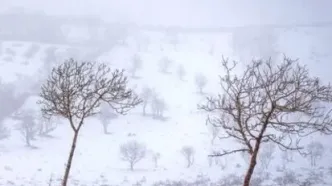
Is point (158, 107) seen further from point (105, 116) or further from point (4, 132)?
point (4, 132)

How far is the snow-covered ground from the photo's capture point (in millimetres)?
49750

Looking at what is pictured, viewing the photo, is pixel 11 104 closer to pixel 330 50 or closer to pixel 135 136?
pixel 135 136

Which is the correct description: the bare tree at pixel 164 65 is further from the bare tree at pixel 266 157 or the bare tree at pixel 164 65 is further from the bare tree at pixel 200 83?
the bare tree at pixel 266 157

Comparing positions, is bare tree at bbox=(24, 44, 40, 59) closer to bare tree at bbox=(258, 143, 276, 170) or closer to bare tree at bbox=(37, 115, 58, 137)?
bare tree at bbox=(37, 115, 58, 137)

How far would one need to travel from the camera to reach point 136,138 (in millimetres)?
65562

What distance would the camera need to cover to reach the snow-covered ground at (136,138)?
49.8 metres

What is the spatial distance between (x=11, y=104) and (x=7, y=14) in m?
75.9

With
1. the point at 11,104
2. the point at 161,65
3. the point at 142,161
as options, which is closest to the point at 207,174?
the point at 142,161

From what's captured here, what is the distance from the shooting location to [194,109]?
80938 millimetres

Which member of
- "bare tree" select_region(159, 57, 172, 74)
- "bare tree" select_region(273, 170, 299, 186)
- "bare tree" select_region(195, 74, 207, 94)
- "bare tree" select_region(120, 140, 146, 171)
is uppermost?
"bare tree" select_region(159, 57, 172, 74)

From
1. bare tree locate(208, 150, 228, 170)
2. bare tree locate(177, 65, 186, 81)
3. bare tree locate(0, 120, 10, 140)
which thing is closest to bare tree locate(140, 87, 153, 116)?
bare tree locate(177, 65, 186, 81)

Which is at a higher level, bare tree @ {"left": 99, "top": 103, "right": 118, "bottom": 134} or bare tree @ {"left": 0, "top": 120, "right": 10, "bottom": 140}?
bare tree @ {"left": 99, "top": 103, "right": 118, "bottom": 134}

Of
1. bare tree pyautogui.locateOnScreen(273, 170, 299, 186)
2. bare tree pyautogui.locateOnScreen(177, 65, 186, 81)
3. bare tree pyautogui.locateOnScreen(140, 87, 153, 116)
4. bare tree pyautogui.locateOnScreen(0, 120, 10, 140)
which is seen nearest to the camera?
bare tree pyautogui.locateOnScreen(273, 170, 299, 186)

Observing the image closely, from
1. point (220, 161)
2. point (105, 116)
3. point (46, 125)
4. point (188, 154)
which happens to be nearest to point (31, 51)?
point (46, 125)
